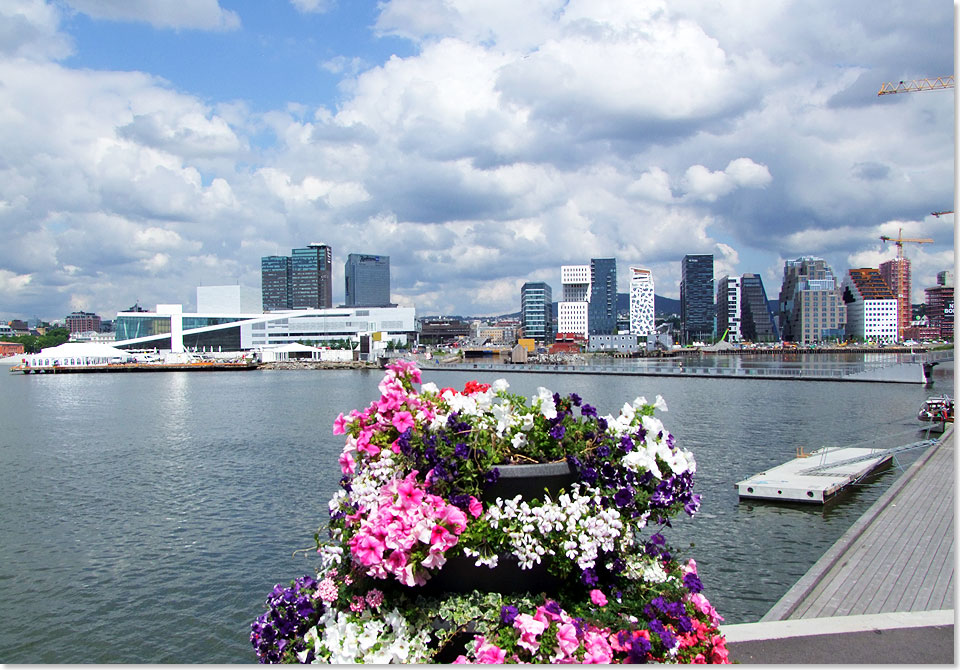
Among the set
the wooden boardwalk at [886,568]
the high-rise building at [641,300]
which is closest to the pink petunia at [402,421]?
the wooden boardwalk at [886,568]

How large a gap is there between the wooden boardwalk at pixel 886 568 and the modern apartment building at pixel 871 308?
99.1 m

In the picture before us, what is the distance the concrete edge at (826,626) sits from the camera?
3406 mm

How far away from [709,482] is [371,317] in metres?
99.7

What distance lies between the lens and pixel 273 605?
2.79m

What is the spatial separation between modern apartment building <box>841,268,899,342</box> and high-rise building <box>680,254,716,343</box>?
6350 centimetres

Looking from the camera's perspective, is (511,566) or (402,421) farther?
(402,421)

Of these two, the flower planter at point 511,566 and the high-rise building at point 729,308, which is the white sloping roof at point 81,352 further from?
the high-rise building at point 729,308

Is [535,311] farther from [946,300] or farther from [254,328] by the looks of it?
[946,300]

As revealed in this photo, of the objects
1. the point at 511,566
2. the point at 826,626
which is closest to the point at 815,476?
the point at 826,626

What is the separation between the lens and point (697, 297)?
184875mm

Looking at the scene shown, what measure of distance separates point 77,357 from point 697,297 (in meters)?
151

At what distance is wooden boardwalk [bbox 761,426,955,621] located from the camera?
211 inches

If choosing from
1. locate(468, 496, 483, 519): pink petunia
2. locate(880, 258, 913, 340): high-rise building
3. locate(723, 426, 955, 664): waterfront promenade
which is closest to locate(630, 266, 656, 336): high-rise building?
locate(880, 258, 913, 340): high-rise building

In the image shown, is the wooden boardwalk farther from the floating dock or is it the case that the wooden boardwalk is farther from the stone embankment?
the stone embankment
